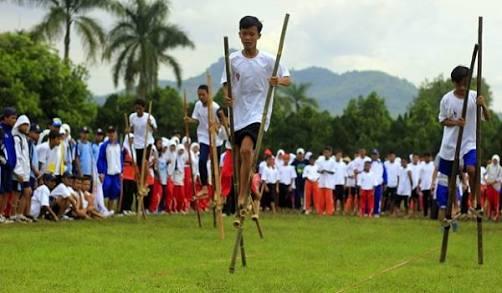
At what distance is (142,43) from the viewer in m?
60.3

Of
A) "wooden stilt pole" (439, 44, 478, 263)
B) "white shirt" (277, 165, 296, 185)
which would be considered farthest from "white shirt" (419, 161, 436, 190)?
"wooden stilt pole" (439, 44, 478, 263)

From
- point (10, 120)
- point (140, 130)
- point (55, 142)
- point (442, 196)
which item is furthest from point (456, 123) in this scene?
point (55, 142)

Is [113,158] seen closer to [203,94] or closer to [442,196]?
[203,94]

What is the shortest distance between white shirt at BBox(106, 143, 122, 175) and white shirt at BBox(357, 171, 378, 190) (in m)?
10.0

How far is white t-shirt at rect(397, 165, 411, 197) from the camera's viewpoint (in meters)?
31.3

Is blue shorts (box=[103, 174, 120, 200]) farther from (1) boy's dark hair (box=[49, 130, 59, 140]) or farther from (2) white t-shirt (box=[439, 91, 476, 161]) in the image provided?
→ (2) white t-shirt (box=[439, 91, 476, 161])

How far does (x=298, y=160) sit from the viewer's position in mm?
33969

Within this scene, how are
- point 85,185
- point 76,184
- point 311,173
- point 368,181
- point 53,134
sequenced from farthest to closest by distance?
1. point 311,173
2. point 368,181
3. point 85,185
4. point 76,184
5. point 53,134

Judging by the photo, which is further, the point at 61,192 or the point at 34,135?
the point at 61,192

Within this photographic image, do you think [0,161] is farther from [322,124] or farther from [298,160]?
[322,124]

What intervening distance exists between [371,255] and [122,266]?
3603mm

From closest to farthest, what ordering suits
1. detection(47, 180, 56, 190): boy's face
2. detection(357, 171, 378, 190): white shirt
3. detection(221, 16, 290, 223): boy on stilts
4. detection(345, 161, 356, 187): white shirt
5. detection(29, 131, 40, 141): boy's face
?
detection(221, 16, 290, 223): boy on stilts, detection(29, 131, 40, 141): boy's face, detection(47, 180, 56, 190): boy's face, detection(357, 171, 378, 190): white shirt, detection(345, 161, 356, 187): white shirt

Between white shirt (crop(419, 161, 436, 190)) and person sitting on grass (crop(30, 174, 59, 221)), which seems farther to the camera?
white shirt (crop(419, 161, 436, 190))

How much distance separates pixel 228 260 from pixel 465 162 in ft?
14.8
